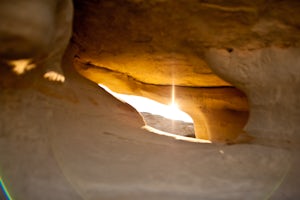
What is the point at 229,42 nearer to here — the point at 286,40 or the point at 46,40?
the point at 286,40

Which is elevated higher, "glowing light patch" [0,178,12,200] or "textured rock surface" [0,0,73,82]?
"textured rock surface" [0,0,73,82]

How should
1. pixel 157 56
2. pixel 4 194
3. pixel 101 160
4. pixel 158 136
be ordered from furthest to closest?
pixel 157 56, pixel 158 136, pixel 101 160, pixel 4 194

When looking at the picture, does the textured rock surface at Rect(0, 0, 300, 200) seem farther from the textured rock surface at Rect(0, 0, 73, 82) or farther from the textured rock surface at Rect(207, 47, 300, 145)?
the textured rock surface at Rect(0, 0, 73, 82)

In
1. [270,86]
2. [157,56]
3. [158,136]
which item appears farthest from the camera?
[157,56]

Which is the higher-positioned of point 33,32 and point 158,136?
point 33,32

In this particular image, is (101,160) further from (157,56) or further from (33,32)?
(157,56)

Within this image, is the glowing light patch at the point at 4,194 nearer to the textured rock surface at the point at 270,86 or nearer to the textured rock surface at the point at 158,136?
the textured rock surface at the point at 158,136

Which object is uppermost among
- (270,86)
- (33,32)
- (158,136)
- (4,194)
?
(33,32)

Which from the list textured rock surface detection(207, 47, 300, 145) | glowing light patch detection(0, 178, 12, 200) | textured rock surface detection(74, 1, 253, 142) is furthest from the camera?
textured rock surface detection(74, 1, 253, 142)

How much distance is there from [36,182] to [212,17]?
4.72 feet

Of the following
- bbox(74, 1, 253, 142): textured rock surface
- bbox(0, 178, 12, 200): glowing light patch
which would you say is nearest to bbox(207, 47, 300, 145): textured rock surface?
bbox(74, 1, 253, 142): textured rock surface

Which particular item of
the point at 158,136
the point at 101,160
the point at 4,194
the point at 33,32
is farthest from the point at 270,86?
the point at 4,194

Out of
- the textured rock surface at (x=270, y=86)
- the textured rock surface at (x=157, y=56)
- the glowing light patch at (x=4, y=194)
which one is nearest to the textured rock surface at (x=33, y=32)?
the textured rock surface at (x=157, y=56)

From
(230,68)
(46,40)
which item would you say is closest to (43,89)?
(46,40)
